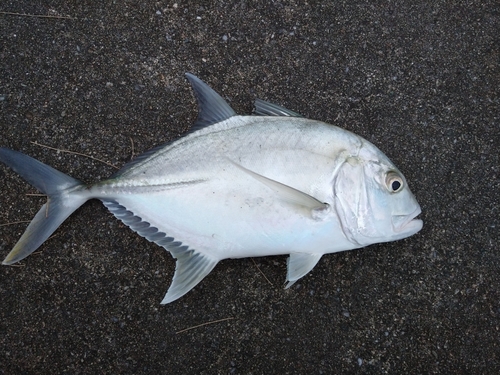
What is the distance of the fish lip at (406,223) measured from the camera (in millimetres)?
2014

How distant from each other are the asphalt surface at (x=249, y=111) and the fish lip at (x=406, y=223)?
0.86 feet

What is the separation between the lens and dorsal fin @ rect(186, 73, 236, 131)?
208cm

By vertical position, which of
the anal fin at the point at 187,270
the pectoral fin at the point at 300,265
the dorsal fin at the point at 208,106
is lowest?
the anal fin at the point at 187,270

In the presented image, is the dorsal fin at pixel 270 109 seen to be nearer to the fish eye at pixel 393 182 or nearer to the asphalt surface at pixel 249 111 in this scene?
the asphalt surface at pixel 249 111

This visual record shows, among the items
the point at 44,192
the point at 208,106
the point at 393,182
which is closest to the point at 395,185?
the point at 393,182

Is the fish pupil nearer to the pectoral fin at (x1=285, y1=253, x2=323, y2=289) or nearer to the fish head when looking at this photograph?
the fish head

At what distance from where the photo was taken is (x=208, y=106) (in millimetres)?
2086

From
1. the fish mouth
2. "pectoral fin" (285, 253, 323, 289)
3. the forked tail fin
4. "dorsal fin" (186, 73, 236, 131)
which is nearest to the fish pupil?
the fish mouth

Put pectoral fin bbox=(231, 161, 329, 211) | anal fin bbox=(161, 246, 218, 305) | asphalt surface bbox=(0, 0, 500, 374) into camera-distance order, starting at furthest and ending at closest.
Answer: asphalt surface bbox=(0, 0, 500, 374) → anal fin bbox=(161, 246, 218, 305) → pectoral fin bbox=(231, 161, 329, 211)

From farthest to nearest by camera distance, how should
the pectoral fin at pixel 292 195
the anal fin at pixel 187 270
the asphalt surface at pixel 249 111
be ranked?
the asphalt surface at pixel 249 111 < the anal fin at pixel 187 270 < the pectoral fin at pixel 292 195

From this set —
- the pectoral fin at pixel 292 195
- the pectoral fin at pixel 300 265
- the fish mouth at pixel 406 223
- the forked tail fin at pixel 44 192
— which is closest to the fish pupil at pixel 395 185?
the fish mouth at pixel 406 223

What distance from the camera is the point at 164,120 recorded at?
2289 millimetres

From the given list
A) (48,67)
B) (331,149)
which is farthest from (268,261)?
(48,67)

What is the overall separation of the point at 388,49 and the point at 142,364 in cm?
206
